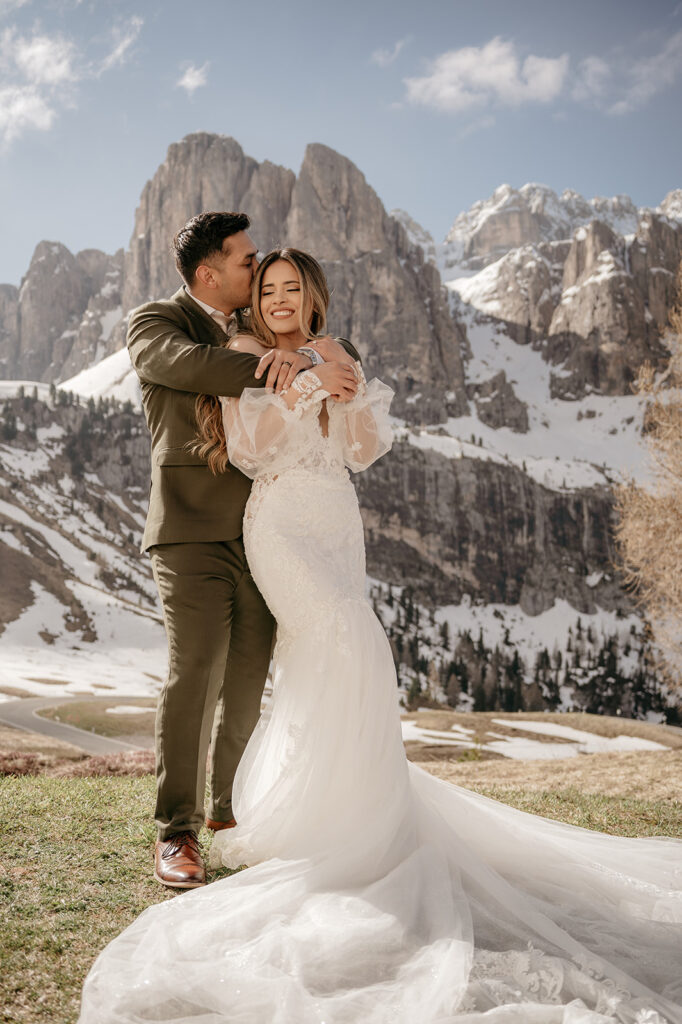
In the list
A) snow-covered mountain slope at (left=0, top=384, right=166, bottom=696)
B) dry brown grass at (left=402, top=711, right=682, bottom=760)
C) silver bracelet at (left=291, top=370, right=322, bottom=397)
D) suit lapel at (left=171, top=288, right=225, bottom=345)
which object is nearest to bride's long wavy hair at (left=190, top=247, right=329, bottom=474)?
suit lapel at (left=171, top=288, right=225, bottom=345)

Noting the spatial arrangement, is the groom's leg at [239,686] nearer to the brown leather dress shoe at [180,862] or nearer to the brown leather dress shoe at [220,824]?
the brown leather dress shoe at [220,824]

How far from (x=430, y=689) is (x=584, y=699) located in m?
42.8

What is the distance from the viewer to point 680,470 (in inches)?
626

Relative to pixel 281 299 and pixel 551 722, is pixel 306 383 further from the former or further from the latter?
pixel 551 722

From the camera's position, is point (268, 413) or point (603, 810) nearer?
point (268, 413)

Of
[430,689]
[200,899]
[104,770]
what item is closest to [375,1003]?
[200,899]

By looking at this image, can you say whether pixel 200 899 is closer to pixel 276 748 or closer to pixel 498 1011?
pixel 276 748

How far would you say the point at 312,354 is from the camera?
4664mm

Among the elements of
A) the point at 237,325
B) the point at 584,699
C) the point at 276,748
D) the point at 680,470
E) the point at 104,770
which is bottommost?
the point at 584,699

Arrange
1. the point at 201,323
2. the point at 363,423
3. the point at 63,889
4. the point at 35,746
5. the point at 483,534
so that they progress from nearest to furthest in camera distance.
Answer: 1. the point at 63,889
2. the point at 363,423
3. the point at 201,323
4. the point at 35,746
5. the point at 483,534

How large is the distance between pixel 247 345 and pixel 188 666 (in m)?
1.94

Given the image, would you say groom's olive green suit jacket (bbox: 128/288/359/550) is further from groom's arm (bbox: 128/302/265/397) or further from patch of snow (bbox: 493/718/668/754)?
patch of snow (bbox: 493/718/668/754)

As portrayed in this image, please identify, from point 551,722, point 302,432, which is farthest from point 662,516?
point 551,722

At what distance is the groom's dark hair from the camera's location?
5.02 m
